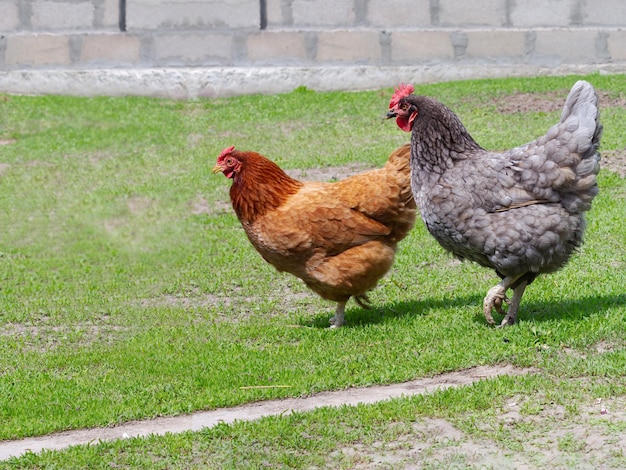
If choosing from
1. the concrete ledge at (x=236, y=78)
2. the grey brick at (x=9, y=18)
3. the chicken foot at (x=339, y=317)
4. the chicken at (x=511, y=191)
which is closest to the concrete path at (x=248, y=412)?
the chicken at (x=511, y=191)

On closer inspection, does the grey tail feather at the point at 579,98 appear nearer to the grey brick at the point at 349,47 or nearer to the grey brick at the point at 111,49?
the grey brick at the point at 349,47

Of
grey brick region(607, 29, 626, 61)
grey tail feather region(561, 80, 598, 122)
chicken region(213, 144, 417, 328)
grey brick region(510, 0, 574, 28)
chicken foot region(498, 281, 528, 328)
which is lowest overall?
chicken foot region(498, 281, 528, 328)

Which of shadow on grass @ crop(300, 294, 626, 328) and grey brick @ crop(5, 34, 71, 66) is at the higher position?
grey brick @ crop(5, 34, 71, 66)

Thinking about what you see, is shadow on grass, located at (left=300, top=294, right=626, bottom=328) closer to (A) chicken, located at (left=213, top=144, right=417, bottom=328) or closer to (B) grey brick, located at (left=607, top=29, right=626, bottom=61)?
(A) chicken, located at (left=213, top=144, right=417, bottom=328)

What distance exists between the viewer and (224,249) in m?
11.3

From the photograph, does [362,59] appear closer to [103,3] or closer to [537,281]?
[103,3]

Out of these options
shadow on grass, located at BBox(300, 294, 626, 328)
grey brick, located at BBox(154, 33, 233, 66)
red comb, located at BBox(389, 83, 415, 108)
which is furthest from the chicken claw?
grey brick, located at BBox(154, 33, 233, 66)

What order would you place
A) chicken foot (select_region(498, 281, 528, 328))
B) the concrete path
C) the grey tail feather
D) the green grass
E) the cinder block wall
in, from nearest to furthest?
the concrete path < the green grass < the grey tail feather < chicken foot (select_region(498, 281, 528, 328)) < the cinder block wall

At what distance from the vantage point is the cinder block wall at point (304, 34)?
56.4 ft

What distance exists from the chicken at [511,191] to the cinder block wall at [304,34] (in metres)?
10.0

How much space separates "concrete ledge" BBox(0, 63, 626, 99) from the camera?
17.4 meters

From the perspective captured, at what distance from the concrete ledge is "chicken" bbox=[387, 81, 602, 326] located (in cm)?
1001

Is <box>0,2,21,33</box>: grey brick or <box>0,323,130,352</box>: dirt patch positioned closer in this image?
<box>0,323,130,352</box>: dirt patch

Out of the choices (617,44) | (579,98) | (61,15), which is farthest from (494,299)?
(61,15)
